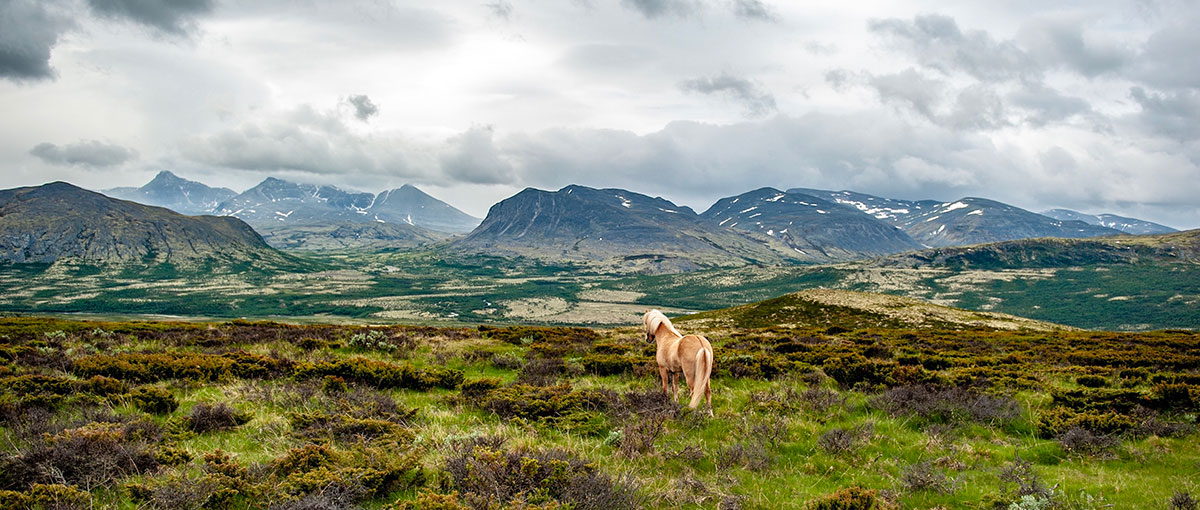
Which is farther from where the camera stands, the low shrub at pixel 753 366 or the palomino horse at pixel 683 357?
the low shrub at pixel 753 366

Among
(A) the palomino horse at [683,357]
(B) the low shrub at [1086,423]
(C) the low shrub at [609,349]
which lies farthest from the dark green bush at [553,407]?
(C) the low shrub at [609,349]

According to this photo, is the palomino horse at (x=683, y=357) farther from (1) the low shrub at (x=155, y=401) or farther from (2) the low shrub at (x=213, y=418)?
(1) the low shrub at (x=155, y=401)

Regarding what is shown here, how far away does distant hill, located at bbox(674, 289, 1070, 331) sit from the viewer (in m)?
65.8

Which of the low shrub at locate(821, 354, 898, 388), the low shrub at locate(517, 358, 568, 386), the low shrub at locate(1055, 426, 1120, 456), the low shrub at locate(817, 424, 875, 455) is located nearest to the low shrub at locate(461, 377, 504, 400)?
the low shrub at locate(517, 358, 568, 386)

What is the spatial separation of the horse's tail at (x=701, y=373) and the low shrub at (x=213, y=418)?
341 inches

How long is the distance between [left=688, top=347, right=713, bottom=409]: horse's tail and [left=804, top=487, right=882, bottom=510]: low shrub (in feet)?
12.2

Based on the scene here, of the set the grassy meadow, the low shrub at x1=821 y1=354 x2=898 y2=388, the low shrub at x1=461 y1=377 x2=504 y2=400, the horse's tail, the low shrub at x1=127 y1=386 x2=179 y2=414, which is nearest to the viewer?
the grassy meadow

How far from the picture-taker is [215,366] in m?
13.8

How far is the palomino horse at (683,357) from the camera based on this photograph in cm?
1056

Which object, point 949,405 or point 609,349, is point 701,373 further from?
point 609,349

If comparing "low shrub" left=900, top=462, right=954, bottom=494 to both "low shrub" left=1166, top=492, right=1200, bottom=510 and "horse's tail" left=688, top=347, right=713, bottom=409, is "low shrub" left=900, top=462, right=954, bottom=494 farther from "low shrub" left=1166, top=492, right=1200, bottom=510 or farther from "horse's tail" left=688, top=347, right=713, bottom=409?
"horse's tail" left=688, top=347, right=713, bottom=409

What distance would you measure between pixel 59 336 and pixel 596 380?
80.3ft

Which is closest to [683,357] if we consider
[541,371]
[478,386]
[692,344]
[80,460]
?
[692,344]

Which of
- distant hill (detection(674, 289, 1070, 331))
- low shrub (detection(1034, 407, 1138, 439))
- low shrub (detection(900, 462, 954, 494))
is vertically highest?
low shrub (detection(1034, 407, 1138, 439))
